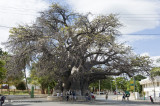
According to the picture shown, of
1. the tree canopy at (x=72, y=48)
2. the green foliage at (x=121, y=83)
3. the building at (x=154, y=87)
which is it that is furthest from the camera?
the green foliage at (x=121, y=83)

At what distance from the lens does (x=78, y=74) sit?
27922 millimetres

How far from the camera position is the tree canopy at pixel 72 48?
27.0m

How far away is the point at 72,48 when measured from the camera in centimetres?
2891

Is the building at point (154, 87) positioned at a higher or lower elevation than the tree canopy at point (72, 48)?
lower

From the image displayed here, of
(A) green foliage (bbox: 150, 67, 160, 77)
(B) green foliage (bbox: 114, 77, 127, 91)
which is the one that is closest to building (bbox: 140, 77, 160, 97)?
(A) green foliage (bbox: 150, 67, 160, 77)

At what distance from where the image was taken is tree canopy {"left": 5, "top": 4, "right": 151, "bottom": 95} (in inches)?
1065

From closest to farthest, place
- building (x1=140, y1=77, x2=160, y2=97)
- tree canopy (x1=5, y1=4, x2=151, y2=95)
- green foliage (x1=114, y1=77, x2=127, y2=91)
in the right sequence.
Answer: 1. tree canopy (x1=5, y1=4, x2=151, y2=95)
2. building (x1=140, y1=77, x2=160, y2=97)
3. green foliage (x1=114, y1=77, x2=127, y2=91)

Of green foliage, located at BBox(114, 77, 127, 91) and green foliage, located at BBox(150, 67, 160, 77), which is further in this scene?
green foliage, located at BBox(114, 77, 127, 91)

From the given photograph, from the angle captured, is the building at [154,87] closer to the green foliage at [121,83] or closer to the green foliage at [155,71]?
the green foliage at [155,71]

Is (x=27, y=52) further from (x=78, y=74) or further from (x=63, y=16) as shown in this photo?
(x=63, y=16)

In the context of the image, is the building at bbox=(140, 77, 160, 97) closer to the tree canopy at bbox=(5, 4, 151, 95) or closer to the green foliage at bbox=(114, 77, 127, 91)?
the tree canopy at bbox=(5, 4, 151, 95)

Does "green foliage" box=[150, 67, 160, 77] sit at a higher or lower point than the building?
higher

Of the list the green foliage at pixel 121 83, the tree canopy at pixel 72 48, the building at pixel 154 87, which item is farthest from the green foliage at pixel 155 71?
the green foliage at pixel 121 83

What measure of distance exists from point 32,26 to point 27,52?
183 inches
